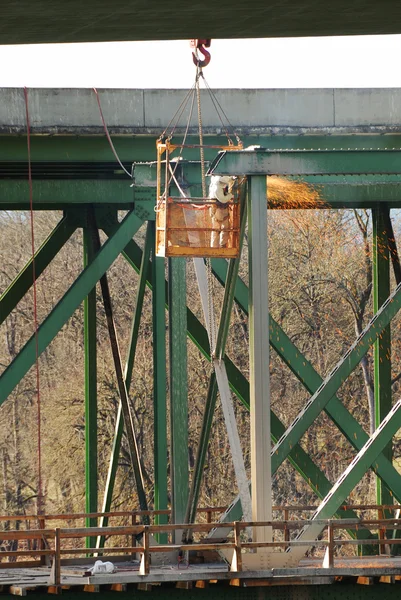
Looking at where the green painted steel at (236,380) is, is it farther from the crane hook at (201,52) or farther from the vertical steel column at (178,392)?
the crane hook at (201,52)

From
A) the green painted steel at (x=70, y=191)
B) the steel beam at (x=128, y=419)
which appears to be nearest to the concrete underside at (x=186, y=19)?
the green painted steel at (x=70, y=191)

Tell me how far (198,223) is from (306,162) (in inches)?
73.2

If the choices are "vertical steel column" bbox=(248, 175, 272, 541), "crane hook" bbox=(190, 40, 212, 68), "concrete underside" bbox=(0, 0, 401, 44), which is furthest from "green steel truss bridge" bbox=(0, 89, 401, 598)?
"concrete underside" bbox=(0, 0, 401, 44)

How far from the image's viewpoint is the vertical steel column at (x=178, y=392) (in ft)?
61.0

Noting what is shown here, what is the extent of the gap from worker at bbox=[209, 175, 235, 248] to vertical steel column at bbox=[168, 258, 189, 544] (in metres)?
1.79

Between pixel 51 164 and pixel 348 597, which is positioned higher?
pixel 51 164

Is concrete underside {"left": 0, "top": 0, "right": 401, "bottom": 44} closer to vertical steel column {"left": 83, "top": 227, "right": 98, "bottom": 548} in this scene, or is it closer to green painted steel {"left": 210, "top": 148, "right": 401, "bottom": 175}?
green painted steel {"left": 210, "top": 148, "right": 401, "bottom": 175}

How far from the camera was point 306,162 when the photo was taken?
16.2 meters

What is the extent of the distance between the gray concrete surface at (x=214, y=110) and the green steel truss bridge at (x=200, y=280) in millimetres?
19

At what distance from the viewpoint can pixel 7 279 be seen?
→ 40344 millimetres

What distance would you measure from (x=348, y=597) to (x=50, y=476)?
24577mm

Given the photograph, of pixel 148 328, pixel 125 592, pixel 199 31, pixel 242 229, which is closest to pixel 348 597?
pixel 125 592

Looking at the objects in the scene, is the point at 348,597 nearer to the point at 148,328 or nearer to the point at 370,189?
the point at 370,189

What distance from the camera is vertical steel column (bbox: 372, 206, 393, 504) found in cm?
2141
